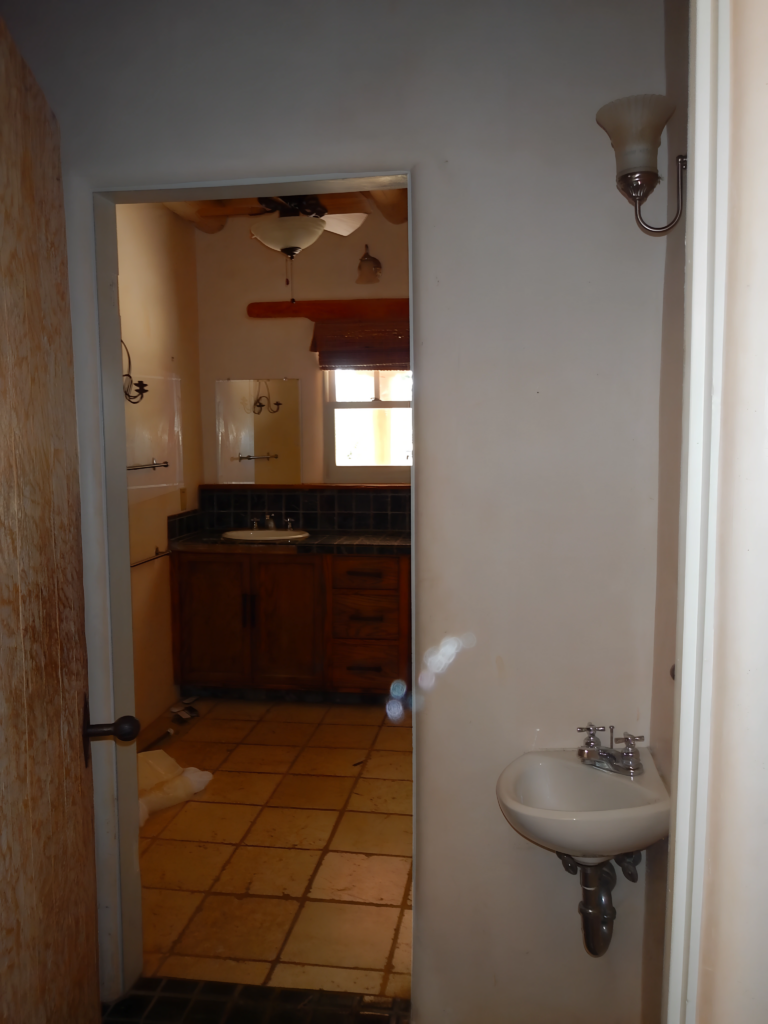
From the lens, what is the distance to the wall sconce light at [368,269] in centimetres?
493

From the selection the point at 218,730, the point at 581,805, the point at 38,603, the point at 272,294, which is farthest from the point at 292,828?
the point at 272,294

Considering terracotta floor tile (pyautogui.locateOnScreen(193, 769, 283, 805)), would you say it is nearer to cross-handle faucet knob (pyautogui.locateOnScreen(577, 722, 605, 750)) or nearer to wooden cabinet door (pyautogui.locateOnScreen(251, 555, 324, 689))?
wooden cabinet door (pyautogui.locateOnScreen(251, 555, 324, 689))

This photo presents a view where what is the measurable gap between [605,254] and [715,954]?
1.73m

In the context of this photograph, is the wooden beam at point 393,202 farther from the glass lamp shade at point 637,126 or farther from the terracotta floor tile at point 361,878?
the terracotta floor tile at point 361,878

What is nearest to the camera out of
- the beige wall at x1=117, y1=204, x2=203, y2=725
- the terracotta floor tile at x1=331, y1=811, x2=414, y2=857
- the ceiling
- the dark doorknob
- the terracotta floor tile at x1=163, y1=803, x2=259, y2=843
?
the dark doorknob

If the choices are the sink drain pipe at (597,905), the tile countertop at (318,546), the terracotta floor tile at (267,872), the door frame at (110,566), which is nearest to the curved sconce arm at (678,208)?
the door frame at (110,566)

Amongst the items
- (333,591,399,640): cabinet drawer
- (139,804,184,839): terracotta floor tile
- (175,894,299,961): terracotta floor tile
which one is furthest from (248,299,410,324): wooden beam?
(175,894,299,961): terracotta floor tile

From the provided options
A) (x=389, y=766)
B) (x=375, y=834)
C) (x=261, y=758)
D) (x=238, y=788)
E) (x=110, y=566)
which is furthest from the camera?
(x=261, y=758)

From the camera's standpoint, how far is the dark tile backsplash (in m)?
5.25

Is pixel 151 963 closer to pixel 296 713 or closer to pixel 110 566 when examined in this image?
pixel 110 566

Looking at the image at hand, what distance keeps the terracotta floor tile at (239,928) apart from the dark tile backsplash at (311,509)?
8.95 ft

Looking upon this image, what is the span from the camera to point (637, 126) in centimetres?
170

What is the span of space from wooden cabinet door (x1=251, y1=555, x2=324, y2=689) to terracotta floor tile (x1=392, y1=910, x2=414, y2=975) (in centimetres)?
216

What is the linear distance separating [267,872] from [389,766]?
1.05 metres
